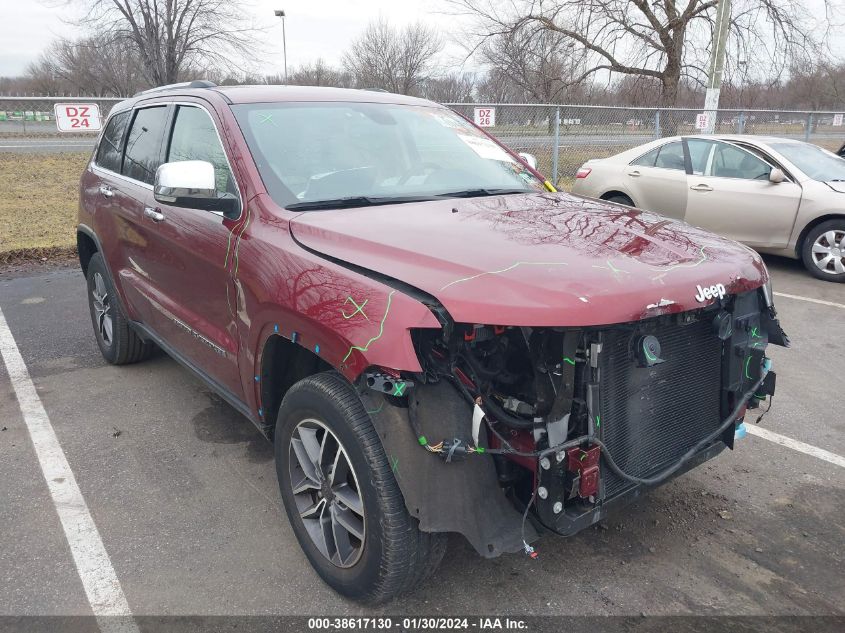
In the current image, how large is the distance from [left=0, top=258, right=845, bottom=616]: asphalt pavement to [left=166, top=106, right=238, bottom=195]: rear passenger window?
5.11 feet

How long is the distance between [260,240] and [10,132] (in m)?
21.6

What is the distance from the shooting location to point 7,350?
540cm

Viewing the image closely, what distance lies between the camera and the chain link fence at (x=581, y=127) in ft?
41.2

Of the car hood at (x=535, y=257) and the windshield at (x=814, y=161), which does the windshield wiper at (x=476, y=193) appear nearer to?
the car hood at (x=535, y=257)

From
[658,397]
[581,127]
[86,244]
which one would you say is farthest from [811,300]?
[581,127]

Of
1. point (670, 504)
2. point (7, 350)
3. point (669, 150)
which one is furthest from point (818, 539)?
point (669, 150)

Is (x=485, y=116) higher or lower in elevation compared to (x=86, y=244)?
higher

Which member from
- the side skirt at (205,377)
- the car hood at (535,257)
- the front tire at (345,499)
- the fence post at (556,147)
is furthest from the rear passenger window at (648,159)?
the front tire at (345,499)

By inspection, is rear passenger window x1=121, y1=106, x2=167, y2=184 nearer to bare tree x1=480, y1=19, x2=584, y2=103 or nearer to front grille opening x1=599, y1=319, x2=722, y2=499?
front grille opening x1=599, y1=319, x2=722, y2=499

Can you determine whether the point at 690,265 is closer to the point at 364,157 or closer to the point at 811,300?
the point at 364,157

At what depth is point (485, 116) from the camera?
1231 centimetres

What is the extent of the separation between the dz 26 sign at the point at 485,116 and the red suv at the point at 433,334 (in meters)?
9.23

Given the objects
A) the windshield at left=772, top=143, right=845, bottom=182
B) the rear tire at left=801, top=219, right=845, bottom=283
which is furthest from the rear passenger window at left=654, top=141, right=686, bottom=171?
the rear tire at left=801, top=219, right=845, bottom=283

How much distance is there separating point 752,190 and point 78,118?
11.2m
